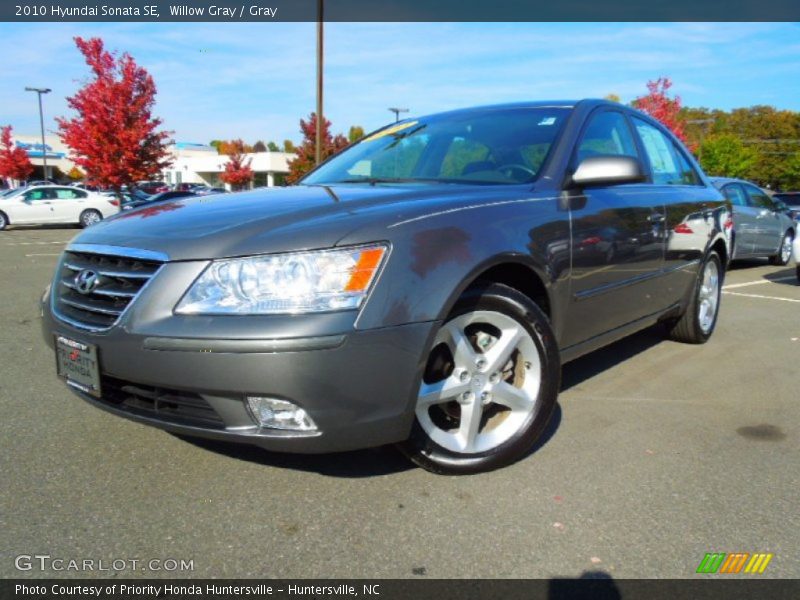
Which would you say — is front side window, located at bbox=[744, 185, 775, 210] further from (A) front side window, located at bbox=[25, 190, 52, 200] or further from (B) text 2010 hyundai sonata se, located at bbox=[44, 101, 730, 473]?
(A) front side window, located at bbox=[25, 190, 52, 200]

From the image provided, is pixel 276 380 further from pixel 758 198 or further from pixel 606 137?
pixel 758 198

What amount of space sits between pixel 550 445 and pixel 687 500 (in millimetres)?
632

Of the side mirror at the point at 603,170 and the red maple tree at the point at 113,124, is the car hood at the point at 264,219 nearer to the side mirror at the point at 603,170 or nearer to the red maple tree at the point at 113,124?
the side mirror at the point at 603,170

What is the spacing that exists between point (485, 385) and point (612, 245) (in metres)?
1.22

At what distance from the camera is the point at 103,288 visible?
92.1 inches

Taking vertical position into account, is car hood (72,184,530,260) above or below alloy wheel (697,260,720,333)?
above

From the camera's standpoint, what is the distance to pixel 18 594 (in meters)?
1.81

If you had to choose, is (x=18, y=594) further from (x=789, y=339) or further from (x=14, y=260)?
(x=14, y=260)

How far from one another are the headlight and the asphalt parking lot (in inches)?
30.4

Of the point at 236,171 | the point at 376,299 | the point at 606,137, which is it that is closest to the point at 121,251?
the point at 376,299

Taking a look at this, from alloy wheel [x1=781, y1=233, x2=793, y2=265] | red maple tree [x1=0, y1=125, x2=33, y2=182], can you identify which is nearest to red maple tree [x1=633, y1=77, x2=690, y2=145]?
alloy wheel [x1=781, y1=233, x2=793, y2=265]

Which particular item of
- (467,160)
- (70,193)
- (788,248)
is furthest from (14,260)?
(788,248)

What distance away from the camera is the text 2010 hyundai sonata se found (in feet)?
6.73

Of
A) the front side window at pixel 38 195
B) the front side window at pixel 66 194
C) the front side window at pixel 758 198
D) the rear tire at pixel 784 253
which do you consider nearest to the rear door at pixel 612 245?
the front side window at pixel 758 198
